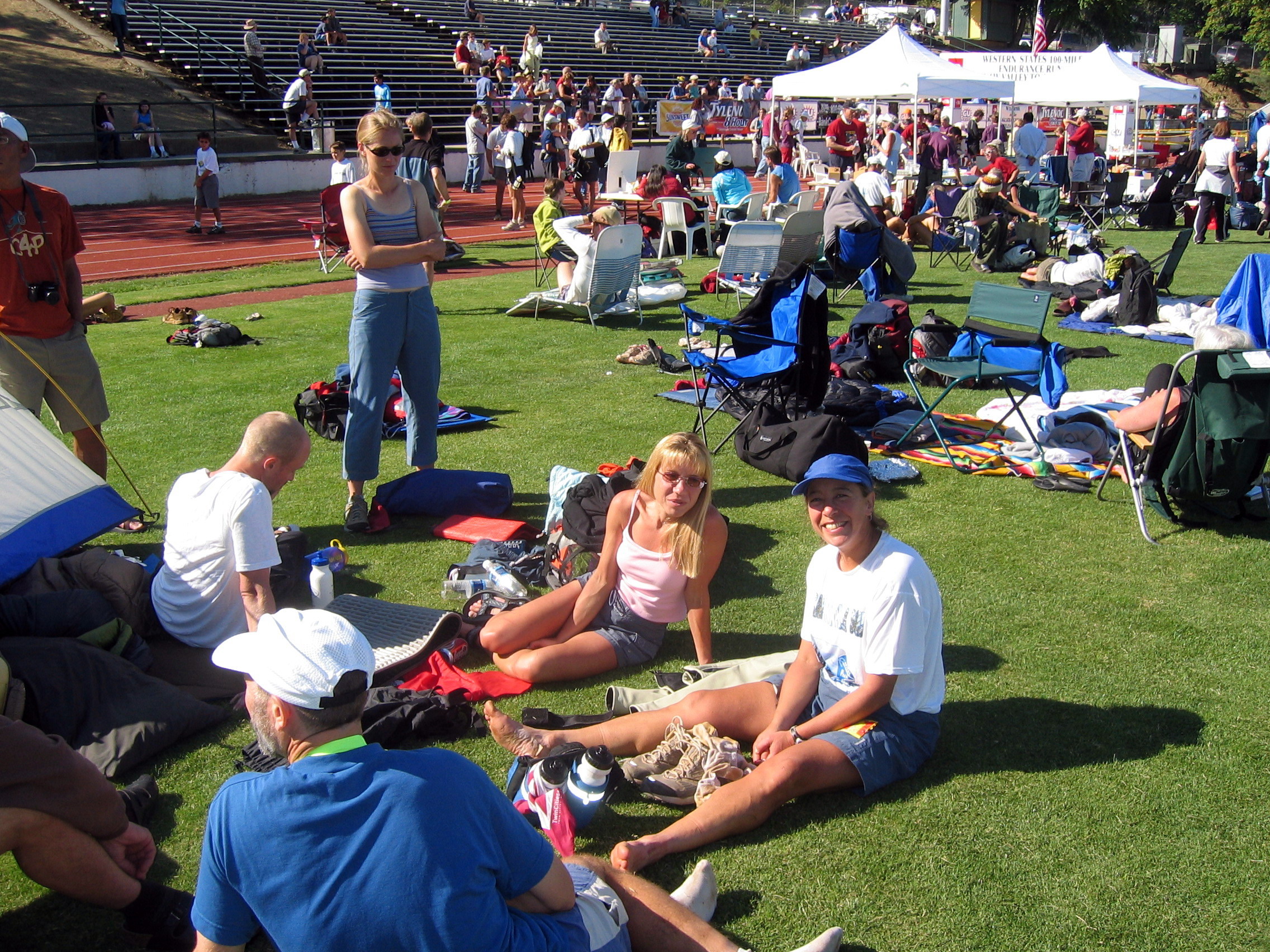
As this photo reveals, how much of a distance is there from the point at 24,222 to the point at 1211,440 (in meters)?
6.01

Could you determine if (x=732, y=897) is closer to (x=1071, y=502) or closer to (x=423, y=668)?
(x=423, y=668)

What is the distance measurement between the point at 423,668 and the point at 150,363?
6.37 metres

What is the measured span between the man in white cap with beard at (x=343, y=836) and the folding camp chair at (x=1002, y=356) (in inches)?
200

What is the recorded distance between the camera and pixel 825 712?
3299 mm

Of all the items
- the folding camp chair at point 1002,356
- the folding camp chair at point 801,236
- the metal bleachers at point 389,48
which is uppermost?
the metal bleachers at point 389,48

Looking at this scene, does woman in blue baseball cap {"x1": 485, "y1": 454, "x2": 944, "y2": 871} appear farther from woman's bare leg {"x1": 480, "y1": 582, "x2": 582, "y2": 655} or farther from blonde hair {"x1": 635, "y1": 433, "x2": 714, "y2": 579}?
woman's bare leg {"x1": 480, "y1": 582, "x2": 582, "y2": 655}

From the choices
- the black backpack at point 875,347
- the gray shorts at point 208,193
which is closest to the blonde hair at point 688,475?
the black backpack at point 875,347

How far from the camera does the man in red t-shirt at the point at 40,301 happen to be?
4.96 m

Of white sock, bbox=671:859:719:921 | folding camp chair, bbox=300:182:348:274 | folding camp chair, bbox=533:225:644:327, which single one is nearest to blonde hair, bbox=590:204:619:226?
folding camp chair, bbox=533:225:644:327

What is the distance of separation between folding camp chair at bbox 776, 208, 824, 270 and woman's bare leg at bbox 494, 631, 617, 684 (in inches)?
317

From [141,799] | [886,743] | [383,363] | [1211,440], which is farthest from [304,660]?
[1211,440]

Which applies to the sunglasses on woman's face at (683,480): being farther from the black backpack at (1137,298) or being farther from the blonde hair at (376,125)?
the black backpack at (1137,298)

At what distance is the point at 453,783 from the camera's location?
6.40 feet

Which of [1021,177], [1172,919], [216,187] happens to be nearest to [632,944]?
[1172,919]
